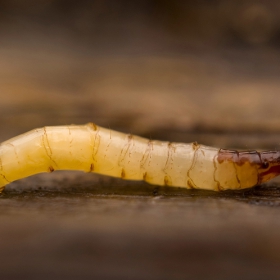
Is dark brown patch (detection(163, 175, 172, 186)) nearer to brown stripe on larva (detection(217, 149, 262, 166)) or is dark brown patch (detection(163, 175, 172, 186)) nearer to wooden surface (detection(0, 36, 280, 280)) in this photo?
wooden surface (detection(0, 36, 280, 280))

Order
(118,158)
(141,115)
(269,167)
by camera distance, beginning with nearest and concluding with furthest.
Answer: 1. (269,167)
2. (118,158)
3. (141,115)

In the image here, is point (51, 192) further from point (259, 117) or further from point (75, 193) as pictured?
point (259, 117)

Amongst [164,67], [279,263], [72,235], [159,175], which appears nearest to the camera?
[279,263]

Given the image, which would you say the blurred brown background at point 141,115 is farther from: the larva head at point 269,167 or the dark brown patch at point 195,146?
the dark brown patch at point 195,146

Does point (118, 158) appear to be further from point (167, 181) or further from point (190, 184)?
point (190, 184)

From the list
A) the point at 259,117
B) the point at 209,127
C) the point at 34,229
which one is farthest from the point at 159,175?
the point at 259,117

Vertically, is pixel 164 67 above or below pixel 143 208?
above

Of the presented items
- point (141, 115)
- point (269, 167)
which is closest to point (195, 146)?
point (269, 167)

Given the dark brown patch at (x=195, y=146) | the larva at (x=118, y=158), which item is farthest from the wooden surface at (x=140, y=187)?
the dark brown patch at (x=195, y=146)
